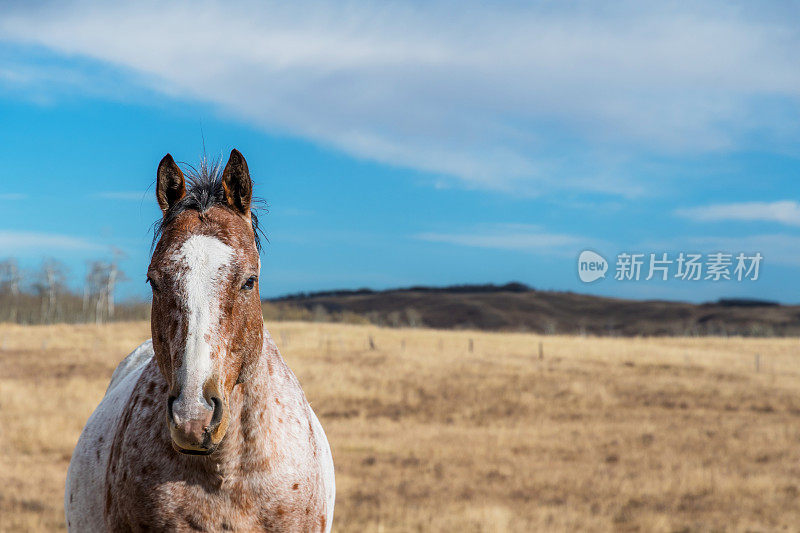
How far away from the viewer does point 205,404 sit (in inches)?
112

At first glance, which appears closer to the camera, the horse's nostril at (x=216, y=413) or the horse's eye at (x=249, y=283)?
the horse's nostril at (x=216, y=413)

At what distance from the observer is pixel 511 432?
2322 centimetres

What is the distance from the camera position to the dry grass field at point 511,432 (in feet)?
44.5

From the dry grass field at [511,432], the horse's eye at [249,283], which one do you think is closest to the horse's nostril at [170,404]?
the horse's eye at [249,283]

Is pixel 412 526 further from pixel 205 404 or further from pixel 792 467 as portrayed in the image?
→ pixel 792 467

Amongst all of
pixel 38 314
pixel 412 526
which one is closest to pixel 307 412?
pixel 412 526

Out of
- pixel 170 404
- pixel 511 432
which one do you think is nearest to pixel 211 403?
pixel 170 404

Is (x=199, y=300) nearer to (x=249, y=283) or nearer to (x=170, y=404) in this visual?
(x=249, y=283)

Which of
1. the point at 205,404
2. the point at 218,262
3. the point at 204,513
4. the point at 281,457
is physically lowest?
the point at 204,513

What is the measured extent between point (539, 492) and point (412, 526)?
4.74 metres

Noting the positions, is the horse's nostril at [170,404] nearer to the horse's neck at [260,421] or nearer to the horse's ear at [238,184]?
the horse's neck at [260,421]

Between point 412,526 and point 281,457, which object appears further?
point 412,526

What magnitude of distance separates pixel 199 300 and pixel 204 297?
28 millimetres

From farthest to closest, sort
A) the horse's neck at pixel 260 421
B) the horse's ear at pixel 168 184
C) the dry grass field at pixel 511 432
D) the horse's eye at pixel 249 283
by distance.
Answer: the dry grass field at pixel 511 432
the horse's ear at pixel 168 184
the horse's neck at pixel 260 421
the horse's eye at pixel 249 283
